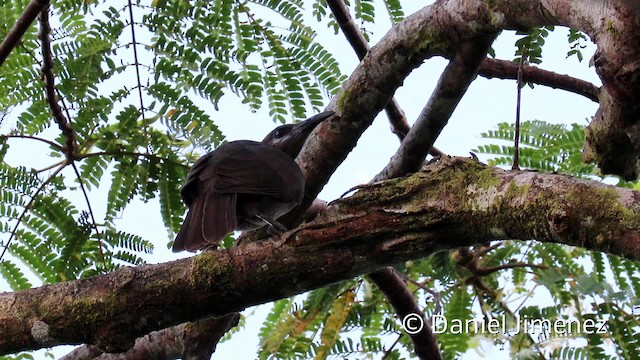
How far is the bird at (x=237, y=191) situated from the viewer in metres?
4.07

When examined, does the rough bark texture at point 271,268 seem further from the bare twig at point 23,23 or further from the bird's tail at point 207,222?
the bare twig at point 23,23

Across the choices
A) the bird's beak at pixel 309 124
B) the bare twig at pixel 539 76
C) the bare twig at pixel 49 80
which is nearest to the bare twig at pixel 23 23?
the bare twig at pixel 49 80

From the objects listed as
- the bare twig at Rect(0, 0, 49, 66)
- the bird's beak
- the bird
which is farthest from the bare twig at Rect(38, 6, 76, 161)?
the bird's beak

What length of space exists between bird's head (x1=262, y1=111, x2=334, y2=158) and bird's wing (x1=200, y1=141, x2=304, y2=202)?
0.51ft

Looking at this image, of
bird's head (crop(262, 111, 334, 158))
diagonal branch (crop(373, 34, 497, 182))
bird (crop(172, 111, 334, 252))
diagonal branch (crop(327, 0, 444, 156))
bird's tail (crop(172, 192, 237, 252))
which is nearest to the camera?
diagonal branch (crop(373, 34, 497, 182))

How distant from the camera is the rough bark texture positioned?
318cm

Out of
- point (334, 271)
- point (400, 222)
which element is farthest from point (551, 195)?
point (334, 271)

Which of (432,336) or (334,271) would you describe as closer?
(334,271)

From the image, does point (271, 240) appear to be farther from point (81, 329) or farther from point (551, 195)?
point (551, 195)

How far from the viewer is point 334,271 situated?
3260mm

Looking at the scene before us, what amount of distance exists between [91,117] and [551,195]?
8.11 feet

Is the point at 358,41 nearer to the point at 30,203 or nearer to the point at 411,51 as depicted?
the point at 411,51

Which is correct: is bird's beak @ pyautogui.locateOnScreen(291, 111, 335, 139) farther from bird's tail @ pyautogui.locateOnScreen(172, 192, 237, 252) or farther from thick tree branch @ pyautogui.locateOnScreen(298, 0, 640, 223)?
bird's tail @ pyautogui.locateOnScreen(172, 192, 237, 252)

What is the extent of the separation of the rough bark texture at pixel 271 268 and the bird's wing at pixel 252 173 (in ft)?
2.74
